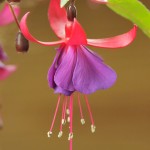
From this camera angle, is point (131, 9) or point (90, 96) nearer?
point (131, 9)

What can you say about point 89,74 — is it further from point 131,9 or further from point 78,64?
point 131,9

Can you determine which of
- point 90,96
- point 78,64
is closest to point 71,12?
point 78,64

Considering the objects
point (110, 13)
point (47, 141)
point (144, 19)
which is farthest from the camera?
point (47, 141)

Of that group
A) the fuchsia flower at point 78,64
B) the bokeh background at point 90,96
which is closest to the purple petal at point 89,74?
the fuchsia flower at point 78,64

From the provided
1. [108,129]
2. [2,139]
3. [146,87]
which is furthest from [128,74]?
[2,139]

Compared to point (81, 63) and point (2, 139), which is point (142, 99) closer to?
point (2, 139)

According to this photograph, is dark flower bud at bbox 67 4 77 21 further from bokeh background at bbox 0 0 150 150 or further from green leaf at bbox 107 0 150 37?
bokeh background at bbox 0 0 150 150
